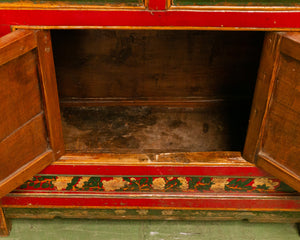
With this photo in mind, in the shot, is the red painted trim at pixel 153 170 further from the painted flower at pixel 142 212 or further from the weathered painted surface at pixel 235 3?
the weathered painted surface at pixel 235 3

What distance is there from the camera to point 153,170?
1921mm

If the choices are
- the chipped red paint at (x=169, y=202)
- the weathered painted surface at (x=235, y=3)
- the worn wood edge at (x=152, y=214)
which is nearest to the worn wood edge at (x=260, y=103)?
the weathered painted surface at (x=235, y=3)

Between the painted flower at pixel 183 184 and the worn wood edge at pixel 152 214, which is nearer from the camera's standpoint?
the painted flower at pixel 183 184

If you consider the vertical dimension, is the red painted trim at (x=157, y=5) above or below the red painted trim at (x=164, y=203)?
above

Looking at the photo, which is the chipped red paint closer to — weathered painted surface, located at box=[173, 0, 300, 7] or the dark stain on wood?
the dark stain on wood

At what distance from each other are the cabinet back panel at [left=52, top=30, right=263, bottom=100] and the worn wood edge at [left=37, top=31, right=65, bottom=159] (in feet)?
3.29

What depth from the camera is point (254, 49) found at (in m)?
2.72

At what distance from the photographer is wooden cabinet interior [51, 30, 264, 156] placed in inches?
101

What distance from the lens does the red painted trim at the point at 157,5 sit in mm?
1506

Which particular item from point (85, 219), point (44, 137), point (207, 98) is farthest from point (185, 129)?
point (44, 137)

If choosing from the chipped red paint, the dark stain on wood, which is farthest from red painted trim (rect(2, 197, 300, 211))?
the dark stain on wood

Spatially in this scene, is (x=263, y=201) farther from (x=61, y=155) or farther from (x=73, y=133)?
(x=73, y=133)

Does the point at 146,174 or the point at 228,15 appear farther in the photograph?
the point at 146,174

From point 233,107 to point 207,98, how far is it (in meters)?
0.22
